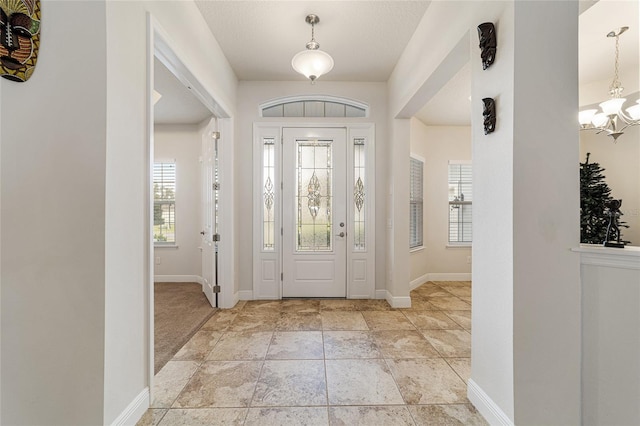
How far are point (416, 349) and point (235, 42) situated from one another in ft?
11.8

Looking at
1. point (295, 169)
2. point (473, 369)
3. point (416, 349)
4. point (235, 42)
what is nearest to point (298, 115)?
point (295, 169)

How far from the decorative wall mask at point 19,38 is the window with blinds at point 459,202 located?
5.40 metres

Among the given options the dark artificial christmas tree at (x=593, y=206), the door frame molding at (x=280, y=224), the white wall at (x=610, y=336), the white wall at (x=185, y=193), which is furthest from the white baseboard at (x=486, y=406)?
the white wall at (x=185, y=193)

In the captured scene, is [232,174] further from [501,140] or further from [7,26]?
[501,140]

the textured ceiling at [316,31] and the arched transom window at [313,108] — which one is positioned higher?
the textured ceiling at [316,31]

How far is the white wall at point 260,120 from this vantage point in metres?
3.92

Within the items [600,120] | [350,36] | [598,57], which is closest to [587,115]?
[600,120]

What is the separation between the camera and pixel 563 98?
1.50 metres

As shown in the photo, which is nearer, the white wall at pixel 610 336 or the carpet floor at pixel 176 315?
the white wall at pixel 610 336

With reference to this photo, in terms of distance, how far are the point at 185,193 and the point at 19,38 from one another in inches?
156

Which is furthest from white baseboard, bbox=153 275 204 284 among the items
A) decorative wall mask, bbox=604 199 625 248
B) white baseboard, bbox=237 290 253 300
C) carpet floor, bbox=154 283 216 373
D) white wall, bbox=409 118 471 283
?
decorative wall mask, bbox=604 199 625 248

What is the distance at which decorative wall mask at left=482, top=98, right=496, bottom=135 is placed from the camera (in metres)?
1.61

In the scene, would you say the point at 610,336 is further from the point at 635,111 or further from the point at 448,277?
the point at 448,277

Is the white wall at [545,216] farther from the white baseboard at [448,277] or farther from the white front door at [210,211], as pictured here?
the white baseboard at [448,277]
